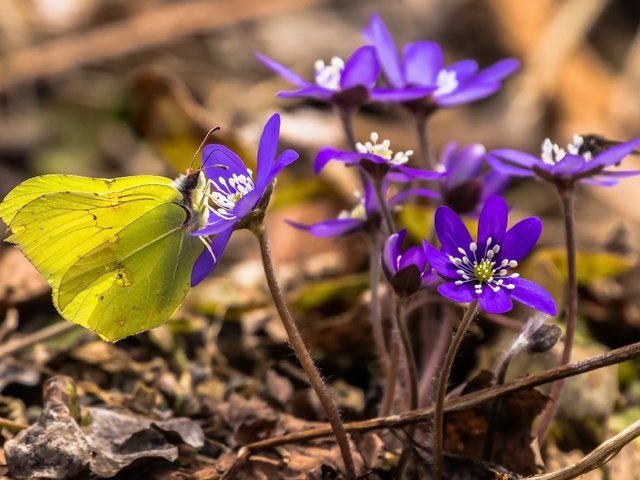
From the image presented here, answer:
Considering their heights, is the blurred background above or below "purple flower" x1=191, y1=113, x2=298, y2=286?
below

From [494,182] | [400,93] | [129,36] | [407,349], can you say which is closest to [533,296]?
[407,349]

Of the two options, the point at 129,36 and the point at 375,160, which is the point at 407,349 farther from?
the point at 129,36

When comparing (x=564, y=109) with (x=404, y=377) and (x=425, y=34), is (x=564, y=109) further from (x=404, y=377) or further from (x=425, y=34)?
(x=404, y=377)

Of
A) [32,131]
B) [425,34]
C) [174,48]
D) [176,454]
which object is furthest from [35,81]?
[176,454]

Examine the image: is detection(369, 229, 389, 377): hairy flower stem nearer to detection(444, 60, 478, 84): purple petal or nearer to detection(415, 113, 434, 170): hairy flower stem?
detection(415, 113, 434, 170): hairy flower stem

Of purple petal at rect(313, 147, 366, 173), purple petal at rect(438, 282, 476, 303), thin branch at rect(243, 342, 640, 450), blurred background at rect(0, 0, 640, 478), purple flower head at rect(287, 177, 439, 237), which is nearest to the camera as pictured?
purple petal at rect(438, 282, 476, 303)

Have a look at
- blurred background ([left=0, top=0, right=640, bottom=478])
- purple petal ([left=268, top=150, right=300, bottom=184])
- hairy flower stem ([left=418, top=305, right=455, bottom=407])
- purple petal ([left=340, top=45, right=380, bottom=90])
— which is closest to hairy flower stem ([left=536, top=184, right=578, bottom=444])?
hairy flower stem ([left=418, top=305, right=455, bottom=407])
